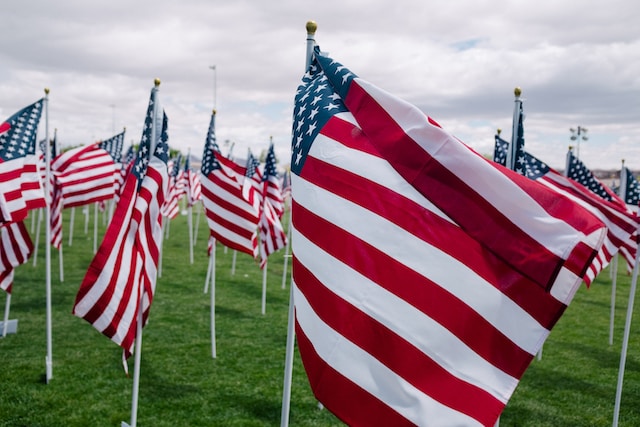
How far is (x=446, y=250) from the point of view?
3541 millimetres

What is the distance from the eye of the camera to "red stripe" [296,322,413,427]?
11.1ft

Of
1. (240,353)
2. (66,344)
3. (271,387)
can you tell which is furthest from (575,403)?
(66,344)

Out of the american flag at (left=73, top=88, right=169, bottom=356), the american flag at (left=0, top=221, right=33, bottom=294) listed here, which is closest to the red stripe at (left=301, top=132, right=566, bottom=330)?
the american flag at (left=73, top=88, right=169, bottom=356)

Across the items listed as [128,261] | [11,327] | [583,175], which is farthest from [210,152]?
[583,175]

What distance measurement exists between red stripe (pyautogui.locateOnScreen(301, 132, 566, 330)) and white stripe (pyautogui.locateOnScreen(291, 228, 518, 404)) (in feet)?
1.34

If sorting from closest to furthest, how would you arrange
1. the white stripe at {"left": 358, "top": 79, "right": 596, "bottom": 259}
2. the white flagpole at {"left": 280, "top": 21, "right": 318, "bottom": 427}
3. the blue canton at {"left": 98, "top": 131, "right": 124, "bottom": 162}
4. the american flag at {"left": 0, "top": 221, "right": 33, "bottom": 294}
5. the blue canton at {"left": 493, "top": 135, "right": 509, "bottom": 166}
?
the white stripe at {"left": 358, "top": 79, "right": 596, "bottom": 259}, the white flagpole at {"left": 280, "top": 21, "right": 318, "bottom": 427}, the blue canton at {"left": 493, "top": 135, "right": 509, "bottom": 166}, the american flag at {"left": 0, "top": 221, "right": 33, "bottom": 294}, the blue canton at {"left": 98, "top": 131, "right": 124, "bottom": 162}

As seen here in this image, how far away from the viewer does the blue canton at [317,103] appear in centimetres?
428

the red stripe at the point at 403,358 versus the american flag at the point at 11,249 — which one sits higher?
the red stripe at the point at 403,358

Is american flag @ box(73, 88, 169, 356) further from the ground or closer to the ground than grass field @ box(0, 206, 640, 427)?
further from the ground

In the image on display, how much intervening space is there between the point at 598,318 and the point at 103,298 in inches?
602

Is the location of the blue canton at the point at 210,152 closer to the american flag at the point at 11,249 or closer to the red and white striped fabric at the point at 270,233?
the american flag at the point at 11,249

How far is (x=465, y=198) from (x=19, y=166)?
24.7 feet

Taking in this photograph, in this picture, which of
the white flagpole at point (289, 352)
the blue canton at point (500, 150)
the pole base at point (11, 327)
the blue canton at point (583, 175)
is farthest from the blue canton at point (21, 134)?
the blue canton at point (583, 175)

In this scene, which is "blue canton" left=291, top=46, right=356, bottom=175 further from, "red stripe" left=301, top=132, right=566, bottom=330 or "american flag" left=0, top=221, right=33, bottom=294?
"american flag" left=0, top=221, right=33, bottom=294
